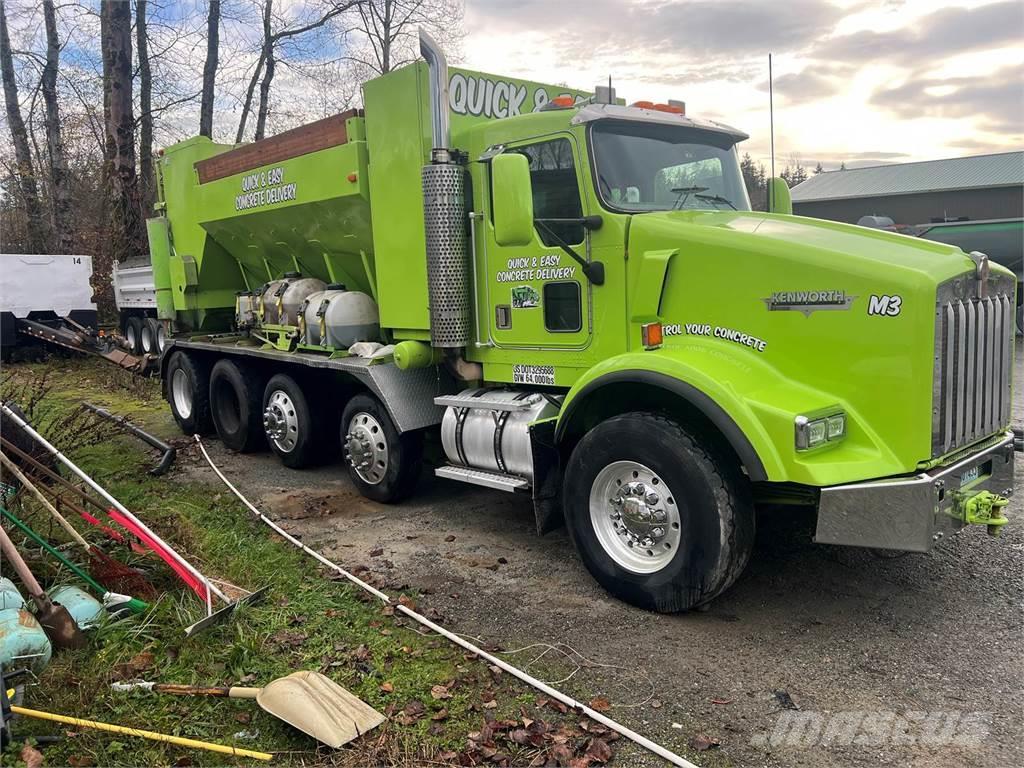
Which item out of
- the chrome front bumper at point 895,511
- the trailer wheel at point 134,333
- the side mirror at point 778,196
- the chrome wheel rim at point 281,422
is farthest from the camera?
the trailer wheel at point 134,333

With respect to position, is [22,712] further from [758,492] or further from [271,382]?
[271,382]

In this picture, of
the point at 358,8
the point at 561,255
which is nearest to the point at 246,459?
the point at 561,255

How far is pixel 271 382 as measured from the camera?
835 centimetres

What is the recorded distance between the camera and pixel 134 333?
2028cm

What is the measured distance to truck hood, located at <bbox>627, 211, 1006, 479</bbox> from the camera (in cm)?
405

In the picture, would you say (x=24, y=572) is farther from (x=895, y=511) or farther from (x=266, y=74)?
(x=266, y=74)

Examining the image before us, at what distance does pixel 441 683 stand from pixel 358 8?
80.3 ft

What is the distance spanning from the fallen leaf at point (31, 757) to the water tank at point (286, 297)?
5256 mm

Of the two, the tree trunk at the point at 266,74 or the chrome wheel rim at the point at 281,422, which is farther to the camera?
the tree trunk at the point at 266,74

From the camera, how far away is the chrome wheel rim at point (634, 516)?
4508 mm

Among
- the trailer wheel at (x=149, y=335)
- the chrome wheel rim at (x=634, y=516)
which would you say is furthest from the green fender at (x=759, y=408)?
the trailer wheel at (x=149, y=335)

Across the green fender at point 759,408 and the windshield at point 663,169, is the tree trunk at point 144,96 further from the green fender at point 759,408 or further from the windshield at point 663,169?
the green fender at point 759,408

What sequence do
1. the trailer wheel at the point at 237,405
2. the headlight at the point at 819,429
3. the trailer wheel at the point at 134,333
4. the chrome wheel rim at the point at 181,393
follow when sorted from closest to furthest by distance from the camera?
1. the headlight at the point at 819,429
2. the trailer wheel at the point at 237,405
3. the chrome wheel rim at the point at 181,393
4. the trailer wheel at the point at 134,333

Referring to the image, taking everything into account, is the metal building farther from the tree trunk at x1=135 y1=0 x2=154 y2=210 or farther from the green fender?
the green fender
